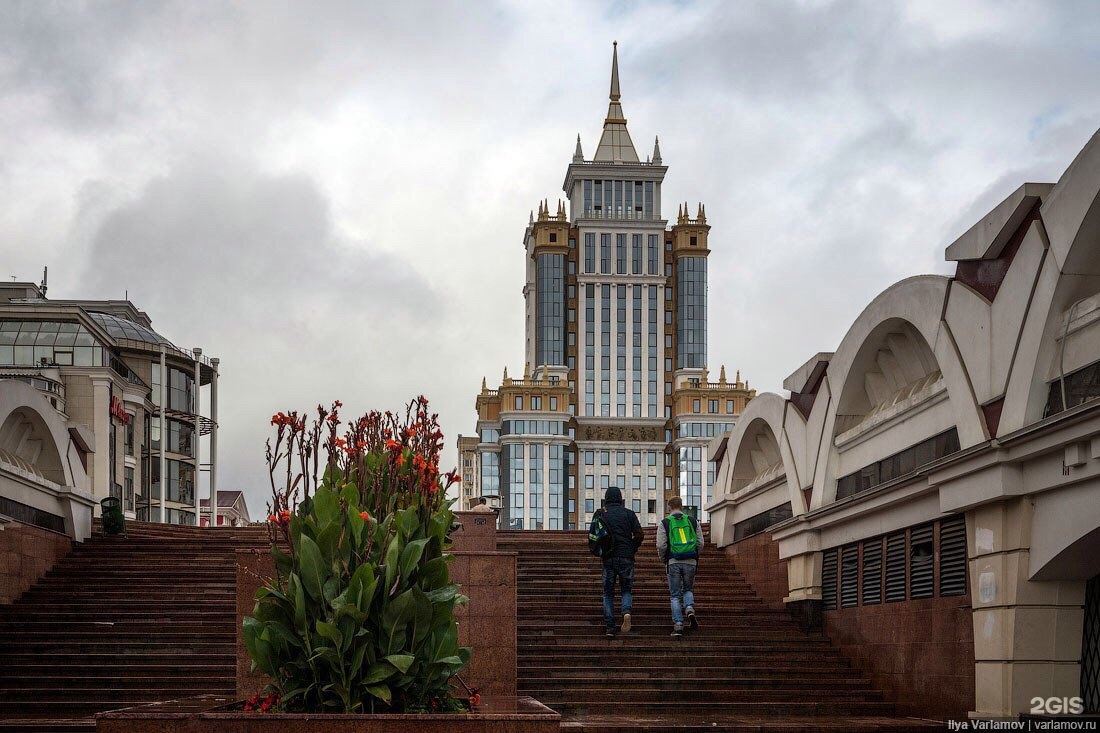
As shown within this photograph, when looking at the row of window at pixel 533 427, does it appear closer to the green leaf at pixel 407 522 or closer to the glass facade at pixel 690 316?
the glass facade at pixel 690 316

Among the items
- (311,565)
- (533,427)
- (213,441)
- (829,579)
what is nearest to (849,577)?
(829,579)

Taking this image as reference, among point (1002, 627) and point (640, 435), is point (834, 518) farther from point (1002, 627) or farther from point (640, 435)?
point (640, 435)

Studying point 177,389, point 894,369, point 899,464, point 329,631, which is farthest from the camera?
point 177,389

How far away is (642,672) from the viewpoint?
1397 cm

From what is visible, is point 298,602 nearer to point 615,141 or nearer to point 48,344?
point 48,344

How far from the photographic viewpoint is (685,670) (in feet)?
46.0

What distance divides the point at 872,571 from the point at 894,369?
2244mm

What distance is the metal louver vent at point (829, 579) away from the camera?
15.7 meters

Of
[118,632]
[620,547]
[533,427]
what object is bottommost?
[118,632]

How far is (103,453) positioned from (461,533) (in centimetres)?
2857

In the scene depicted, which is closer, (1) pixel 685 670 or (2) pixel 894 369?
(1) pixel 685 670

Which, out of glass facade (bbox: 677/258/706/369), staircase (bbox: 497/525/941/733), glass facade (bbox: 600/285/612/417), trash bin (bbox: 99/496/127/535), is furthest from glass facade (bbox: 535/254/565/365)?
staircase (bbox: 497/525/941/733)

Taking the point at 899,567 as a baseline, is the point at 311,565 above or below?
above

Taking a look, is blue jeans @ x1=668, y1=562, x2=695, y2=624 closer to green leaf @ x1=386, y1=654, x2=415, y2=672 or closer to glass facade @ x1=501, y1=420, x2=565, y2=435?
green leaf @ x1=386, y1=654, x2=415, y2=672
